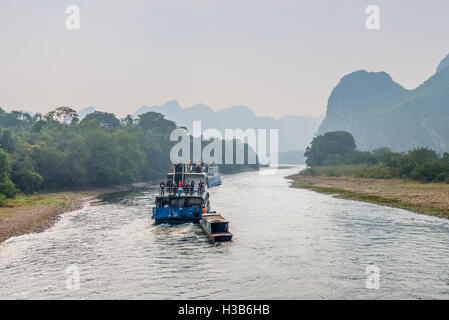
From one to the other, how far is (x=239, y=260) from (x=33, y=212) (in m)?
36.7

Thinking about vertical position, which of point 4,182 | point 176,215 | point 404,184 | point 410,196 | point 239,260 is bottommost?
point 239,260

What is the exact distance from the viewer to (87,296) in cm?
2300

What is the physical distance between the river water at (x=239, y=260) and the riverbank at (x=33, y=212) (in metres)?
2.11

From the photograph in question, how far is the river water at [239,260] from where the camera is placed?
2380cm

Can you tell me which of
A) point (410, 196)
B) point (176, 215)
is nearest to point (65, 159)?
point (176, 215)

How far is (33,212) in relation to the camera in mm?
54219

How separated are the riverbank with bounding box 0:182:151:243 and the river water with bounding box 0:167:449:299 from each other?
83.1 inches

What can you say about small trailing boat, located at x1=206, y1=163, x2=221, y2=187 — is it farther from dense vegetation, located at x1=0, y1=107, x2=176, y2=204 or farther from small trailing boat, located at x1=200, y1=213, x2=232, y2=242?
small trailing boat, located at x1=200, y1=213, x2=232, y2=242

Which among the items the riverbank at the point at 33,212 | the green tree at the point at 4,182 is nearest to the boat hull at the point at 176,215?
the riverbank at the point at 33,212

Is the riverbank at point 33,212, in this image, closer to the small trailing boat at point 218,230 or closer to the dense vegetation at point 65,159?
the dense vegetation at point 65,159

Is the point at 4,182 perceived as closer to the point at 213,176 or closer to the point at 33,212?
the point at 33,212

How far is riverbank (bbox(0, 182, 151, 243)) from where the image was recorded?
142ft

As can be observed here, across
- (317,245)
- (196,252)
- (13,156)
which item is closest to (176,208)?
(196,252)
